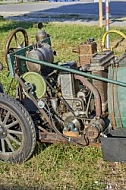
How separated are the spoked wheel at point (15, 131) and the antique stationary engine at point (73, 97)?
12mm

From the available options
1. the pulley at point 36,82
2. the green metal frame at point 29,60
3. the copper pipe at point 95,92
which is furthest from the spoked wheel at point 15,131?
the copper pipe at point 95,92

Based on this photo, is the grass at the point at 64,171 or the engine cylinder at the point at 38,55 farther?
the engine cylinder at the point at 38,55

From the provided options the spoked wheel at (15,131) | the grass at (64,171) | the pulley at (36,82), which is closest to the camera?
the grass at (64,171)

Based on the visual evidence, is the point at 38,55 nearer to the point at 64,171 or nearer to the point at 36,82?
the point at 36,82

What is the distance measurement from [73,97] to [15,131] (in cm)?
75

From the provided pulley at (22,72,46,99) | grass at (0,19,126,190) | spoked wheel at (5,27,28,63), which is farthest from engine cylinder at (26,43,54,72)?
grass at (0,19,126,190)

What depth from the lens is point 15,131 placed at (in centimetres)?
489

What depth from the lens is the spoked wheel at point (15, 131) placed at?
4.76 meters

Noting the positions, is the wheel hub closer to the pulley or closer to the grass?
the grass

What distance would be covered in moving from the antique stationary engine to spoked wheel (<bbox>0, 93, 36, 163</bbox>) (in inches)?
0.5

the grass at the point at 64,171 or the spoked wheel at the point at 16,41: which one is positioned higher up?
the spoked wheel at the point at 16,41

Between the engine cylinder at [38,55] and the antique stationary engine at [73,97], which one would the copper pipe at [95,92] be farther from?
the engine cylinder at [38,55]

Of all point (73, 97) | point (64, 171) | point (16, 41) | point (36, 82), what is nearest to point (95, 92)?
point (73, 97)

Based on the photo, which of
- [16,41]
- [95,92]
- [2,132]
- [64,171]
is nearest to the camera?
[95,92]
